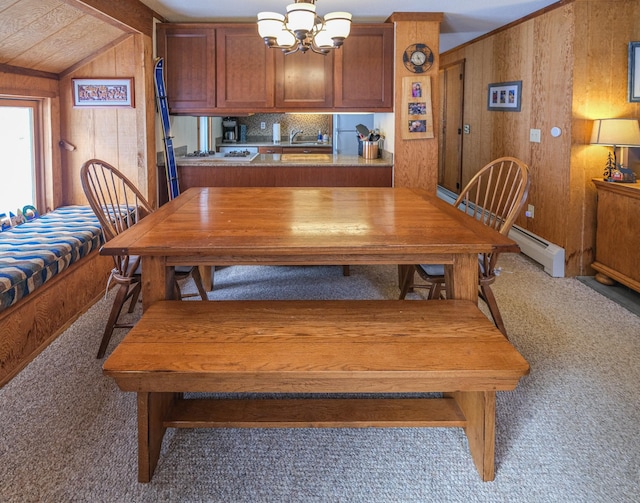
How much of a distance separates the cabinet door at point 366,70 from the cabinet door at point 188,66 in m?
1.18

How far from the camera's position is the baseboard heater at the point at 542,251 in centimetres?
436

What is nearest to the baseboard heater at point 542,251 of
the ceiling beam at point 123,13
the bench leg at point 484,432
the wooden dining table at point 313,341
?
the wooden dining table at point 313,341

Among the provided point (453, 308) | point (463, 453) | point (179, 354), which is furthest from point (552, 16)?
point (179, 354)

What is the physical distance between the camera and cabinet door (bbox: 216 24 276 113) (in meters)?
5.04

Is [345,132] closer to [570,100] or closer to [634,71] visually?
[570,100]

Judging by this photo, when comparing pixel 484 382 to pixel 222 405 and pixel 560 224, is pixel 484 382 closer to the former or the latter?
pixel 222 405

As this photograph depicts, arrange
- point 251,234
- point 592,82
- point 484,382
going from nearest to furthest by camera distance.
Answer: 1. point 484,382
2. point 251,234
3. point 592,82

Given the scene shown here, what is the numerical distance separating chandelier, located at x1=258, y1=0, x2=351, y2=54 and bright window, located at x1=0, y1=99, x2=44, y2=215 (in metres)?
1.88

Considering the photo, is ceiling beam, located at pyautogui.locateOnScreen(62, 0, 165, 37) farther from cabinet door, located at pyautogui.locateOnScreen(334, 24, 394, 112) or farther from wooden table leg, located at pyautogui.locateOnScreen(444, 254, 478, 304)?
wooden table leg, located at pyautogui.locateOnScreen(444, 254, 478, 304)

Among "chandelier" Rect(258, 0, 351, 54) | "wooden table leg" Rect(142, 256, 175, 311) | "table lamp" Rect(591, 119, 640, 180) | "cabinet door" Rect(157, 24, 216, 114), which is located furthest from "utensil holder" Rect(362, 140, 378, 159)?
"wooden table leg" Rect(142, 256, 175, 311)

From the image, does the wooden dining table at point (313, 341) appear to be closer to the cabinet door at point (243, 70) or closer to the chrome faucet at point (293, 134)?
the cabinet door at point (243, 70)

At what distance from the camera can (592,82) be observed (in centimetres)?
413

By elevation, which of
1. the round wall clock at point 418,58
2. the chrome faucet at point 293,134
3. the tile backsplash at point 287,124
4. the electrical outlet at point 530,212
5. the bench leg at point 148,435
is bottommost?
the bench leg at point 148,435

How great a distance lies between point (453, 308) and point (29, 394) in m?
1.85
